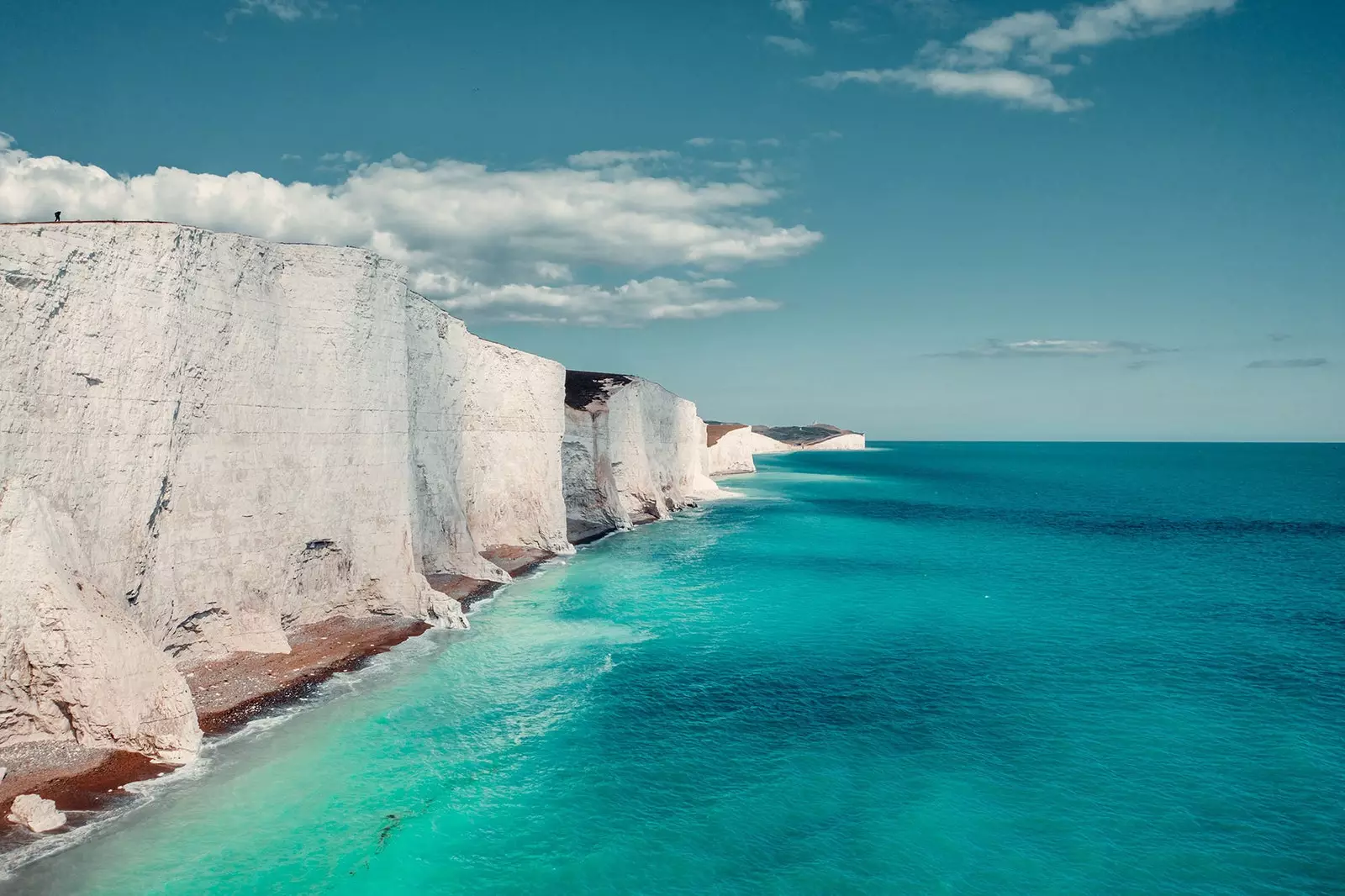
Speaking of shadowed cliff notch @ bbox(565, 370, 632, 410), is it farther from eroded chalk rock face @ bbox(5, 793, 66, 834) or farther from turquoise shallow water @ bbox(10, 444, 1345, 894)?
eroded chalk rock face @ bbox(5, 793, 66, 834)

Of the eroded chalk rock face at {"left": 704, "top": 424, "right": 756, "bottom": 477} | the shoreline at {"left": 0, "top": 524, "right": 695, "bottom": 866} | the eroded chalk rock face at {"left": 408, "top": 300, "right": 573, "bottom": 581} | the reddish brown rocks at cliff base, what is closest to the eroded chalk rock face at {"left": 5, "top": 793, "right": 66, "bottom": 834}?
the shoreline at {"left": 0, "top": 524, "right": 695, "bottom": 866}

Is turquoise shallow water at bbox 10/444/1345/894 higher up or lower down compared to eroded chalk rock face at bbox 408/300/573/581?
lower down

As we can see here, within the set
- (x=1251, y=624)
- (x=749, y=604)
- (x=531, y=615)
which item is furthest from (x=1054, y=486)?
(x=531, y=615)

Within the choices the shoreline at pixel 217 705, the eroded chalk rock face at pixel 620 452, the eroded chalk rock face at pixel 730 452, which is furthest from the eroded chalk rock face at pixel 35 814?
the eroded chalk rock face at pixel 730 452

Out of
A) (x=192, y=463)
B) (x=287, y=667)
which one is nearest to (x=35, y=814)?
(x=287, y=667)

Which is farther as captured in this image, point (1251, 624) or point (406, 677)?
point (1251, 624)

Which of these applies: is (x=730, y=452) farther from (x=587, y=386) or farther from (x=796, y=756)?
(x=796, y=756)

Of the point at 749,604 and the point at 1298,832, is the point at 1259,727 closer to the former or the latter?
the point at 1298,832
